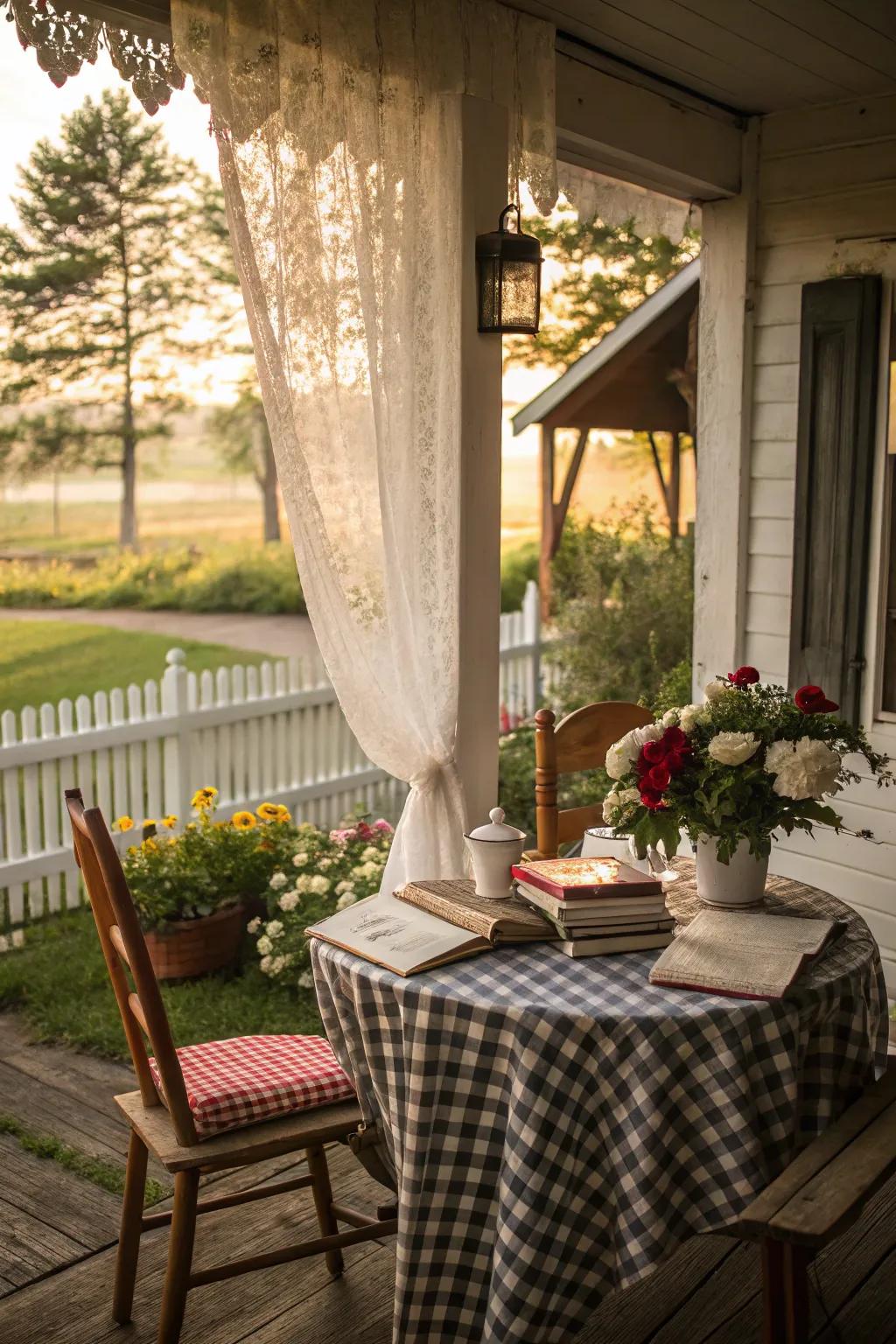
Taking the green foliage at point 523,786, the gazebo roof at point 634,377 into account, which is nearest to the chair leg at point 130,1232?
the green foliage at point 523,786

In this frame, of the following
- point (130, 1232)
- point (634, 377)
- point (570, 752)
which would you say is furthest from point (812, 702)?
point (634, 377)

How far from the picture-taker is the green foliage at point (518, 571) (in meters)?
10.2

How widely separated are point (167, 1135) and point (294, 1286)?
0.60 metres

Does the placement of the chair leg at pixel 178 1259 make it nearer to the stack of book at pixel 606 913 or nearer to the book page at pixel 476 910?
the book page at pixel 476 910

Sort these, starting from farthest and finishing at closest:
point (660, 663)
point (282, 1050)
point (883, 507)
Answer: point (660, 663)
point (883, 507)
point (282, 1050)

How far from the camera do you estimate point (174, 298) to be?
8680 millimetres

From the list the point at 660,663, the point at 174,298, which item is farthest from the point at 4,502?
the point at 660,663

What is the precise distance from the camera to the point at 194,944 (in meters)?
4.20

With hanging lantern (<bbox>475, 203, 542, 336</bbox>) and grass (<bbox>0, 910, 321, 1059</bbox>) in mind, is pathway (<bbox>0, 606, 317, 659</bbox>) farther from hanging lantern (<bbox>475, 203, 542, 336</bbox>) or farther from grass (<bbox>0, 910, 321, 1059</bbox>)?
hanging lantern (<bbox>475, 203, 542, 336</bbox>)

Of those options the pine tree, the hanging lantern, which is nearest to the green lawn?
the pine tree

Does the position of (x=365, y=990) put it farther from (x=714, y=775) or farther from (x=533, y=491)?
(x=533, y=491)

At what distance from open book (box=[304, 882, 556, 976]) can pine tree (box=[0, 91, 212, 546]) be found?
700 cm

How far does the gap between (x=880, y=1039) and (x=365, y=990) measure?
3.14 feet

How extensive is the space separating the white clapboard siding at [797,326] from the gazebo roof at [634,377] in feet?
7.09
